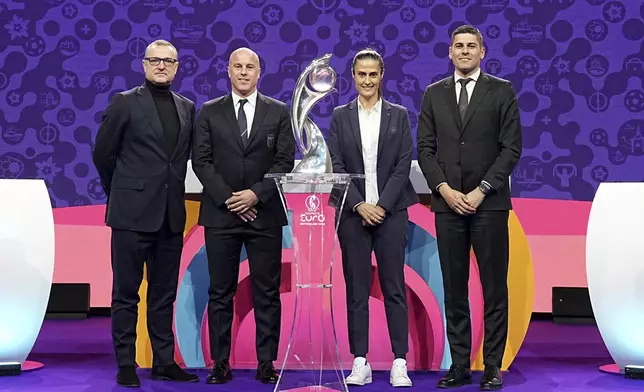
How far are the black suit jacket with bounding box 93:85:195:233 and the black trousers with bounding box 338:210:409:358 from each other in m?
0.84

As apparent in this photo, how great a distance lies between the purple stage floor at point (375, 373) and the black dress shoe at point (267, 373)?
46 mm

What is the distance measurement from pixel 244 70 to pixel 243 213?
672 mm

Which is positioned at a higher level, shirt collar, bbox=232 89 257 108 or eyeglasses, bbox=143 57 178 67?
eyeglasses, bbox=143 57 178 67

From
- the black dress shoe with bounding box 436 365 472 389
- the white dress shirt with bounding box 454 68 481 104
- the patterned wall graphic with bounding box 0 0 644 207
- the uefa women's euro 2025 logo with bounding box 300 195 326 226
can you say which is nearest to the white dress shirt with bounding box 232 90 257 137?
the uefa women's euro 2025 logo with bounding box 300 195 326 226

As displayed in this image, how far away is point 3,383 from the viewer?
401cm

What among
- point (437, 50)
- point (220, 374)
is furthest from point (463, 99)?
point (437, 50)

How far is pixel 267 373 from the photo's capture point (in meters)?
3.98

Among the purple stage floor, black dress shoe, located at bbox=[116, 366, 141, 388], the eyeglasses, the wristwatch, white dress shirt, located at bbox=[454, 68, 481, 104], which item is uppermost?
the eyeglasses

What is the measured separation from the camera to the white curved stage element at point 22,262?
166 inches

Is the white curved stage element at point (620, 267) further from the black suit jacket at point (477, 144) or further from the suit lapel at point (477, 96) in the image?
the suit lapel at point (477, 96)

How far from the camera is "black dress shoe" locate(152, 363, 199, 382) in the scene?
13.2 feet

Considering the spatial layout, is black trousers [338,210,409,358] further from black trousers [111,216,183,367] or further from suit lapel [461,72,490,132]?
black trousers [111,216,183,367]

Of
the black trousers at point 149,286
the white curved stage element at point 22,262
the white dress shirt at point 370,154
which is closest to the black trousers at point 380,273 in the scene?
the white dress shirt at point 370,154

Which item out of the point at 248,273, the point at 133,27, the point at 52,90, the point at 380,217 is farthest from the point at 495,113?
the point at 52,90
